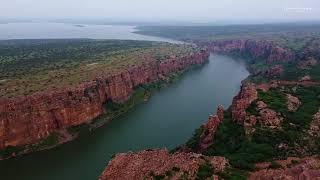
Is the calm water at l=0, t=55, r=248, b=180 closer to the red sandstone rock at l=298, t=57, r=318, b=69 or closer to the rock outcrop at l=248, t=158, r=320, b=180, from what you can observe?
the red sandstone rock at l=298, t=57, r=318, b=69

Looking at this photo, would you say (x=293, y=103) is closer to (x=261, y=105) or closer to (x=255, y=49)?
(x=261, y=105)

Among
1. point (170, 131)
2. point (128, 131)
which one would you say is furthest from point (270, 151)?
point (128, 131)

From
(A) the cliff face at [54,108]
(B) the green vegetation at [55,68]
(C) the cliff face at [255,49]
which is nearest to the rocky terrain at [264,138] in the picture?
(A) the cliff face at [54,108]

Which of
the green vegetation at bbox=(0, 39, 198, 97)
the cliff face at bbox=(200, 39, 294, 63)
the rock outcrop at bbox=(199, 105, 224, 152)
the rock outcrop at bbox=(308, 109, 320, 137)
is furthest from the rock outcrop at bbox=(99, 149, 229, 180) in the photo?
the cliff face at bbox=(200, 39, 294, 63)

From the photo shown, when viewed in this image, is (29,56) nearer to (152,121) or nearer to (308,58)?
(152,121)

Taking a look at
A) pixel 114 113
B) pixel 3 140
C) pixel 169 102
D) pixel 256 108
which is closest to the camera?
pixel 256 108

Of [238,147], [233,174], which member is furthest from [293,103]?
[233,174]
